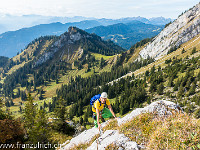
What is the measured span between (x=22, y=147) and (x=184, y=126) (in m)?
31.6

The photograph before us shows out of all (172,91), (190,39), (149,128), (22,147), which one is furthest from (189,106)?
(190,39)

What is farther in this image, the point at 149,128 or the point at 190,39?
the point at 190,39

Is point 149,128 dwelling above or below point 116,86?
above

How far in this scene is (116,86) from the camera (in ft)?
411

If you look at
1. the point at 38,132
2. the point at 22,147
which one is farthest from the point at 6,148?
the point at 38,132

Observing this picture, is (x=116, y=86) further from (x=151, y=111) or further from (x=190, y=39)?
(x=190, y=39)

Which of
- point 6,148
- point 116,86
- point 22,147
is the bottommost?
point 116,86

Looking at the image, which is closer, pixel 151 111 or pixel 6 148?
pixel 151 111

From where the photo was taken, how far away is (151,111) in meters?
11.3

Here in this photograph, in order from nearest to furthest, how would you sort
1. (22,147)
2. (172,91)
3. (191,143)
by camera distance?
(191,143) → (22,147) → (172,91)

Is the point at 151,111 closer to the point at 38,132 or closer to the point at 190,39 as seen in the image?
the point at 38,132

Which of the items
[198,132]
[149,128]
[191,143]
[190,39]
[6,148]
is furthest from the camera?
[190,39]

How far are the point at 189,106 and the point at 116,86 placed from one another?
239 ft

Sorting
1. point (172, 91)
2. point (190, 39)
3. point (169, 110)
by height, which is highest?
point (190, 39)
